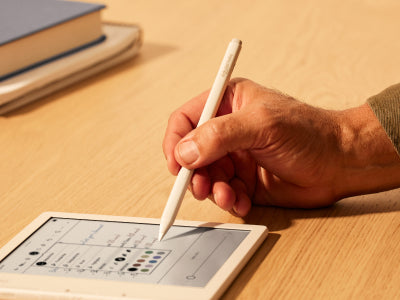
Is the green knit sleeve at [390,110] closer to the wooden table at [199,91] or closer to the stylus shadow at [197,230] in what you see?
the wooden table at [199,91]

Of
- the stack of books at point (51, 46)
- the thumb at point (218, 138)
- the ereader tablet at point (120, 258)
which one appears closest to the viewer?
the ereader tablet at point (120, 258)

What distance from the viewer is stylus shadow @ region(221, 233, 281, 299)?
2.16ft

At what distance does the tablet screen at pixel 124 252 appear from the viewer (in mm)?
667

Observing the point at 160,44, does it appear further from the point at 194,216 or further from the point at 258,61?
the point at 194,216

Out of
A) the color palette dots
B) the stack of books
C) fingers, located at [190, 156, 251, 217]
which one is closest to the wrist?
fingers, located at [190, 156, 251, 217]

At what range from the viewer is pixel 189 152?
2.49 feet

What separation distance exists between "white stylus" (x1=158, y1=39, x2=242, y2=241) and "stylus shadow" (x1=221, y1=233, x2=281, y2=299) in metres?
0.09

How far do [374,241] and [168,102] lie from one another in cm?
51

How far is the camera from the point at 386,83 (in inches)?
46.8

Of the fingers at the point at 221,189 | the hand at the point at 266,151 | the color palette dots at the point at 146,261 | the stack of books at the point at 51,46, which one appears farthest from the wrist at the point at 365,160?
the stack of books at the point at 51,46

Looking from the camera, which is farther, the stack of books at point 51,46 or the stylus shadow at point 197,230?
the stack of books at point 51,46

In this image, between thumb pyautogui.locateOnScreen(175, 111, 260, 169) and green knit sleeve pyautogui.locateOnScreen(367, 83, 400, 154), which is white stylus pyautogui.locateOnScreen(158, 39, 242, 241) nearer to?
thumb pyautogui.locateOnScreen(175, 111, 260, 169)

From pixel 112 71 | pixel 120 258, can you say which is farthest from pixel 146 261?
pixel 112 71

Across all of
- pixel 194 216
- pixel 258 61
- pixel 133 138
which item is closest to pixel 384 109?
pixel 194 216
